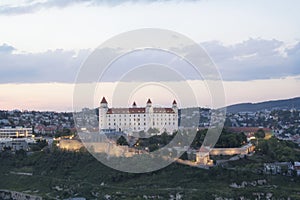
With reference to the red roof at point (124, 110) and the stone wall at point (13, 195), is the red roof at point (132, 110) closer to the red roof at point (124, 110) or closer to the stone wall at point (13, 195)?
the red roof at point (124, 110)

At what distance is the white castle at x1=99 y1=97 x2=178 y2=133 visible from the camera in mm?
38406

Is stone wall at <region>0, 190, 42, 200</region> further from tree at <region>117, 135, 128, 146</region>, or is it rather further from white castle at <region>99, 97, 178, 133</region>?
white castle at <region>99, 97, 178, 133</region>

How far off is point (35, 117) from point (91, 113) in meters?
27.3

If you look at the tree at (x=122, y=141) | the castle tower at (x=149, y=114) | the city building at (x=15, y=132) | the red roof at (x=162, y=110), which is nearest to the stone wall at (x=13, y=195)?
the tree at (x=122, y=141)

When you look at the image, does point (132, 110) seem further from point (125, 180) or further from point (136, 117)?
point (125, 180)

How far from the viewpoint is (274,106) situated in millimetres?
88750

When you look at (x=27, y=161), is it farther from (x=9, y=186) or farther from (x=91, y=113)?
(x=91, y=113)

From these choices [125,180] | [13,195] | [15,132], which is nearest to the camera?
[125,180]

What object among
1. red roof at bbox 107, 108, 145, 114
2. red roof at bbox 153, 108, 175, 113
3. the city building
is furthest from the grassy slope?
the city building

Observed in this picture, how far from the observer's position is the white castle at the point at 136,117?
3841cm

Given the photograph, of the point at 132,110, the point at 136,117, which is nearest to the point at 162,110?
the point at 136,117

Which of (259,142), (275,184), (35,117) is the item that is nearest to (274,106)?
(35,117)

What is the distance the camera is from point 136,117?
3875cm

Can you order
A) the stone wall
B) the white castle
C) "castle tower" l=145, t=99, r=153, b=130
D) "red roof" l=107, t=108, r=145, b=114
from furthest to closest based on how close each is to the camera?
"red roof" l=107, t=108, r=145, b=114 < "castle tower" l=145, t=99, r=153, b=130 < the white castle < the stone wall
